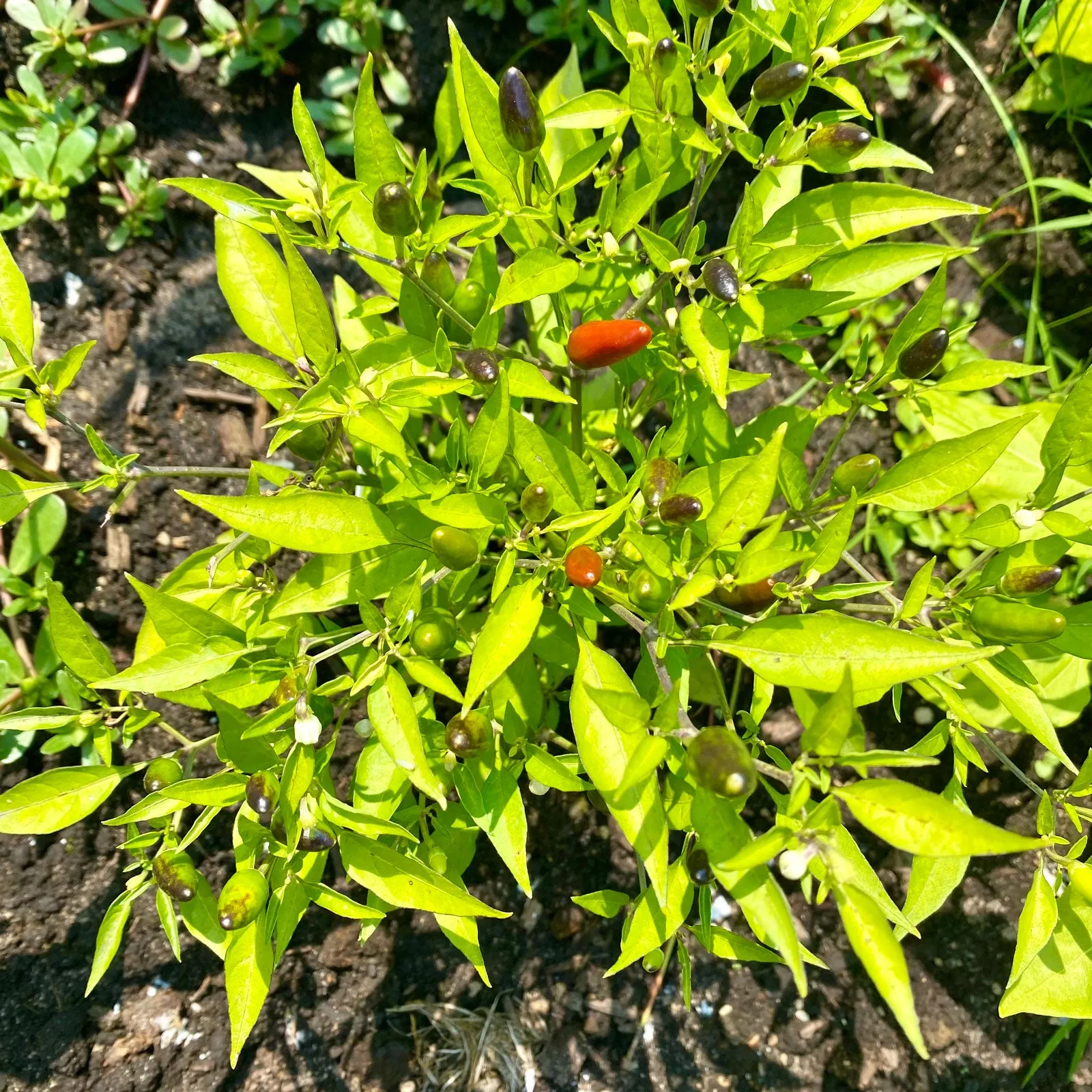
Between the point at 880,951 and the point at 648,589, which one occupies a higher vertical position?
the point at 648,589

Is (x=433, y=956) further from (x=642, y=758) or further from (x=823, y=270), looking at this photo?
(x=823, y=270)

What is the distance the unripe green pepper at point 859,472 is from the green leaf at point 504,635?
0.80 m

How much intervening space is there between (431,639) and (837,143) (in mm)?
1376

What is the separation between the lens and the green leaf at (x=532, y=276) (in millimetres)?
1790

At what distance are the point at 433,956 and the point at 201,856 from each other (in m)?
0.94

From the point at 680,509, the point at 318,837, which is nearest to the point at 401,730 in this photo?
the point at 318,837

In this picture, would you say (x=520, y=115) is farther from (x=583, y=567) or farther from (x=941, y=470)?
(x=941, y=470)

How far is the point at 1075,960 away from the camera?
1896mm

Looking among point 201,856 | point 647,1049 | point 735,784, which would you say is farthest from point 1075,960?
point 201,856

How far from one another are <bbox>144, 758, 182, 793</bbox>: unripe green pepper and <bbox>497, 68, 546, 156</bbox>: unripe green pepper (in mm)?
1714

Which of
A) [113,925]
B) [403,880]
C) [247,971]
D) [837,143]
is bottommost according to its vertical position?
[113,925]

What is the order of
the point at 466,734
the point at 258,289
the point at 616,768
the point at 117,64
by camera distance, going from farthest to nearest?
the point at 117,64 → the point at 258,289 → the point at 466,734 → the point at 616,768

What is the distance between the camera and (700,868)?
1745 mm

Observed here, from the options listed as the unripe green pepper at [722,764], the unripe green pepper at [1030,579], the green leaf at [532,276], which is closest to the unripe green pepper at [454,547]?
the green leaf at [532,276]
